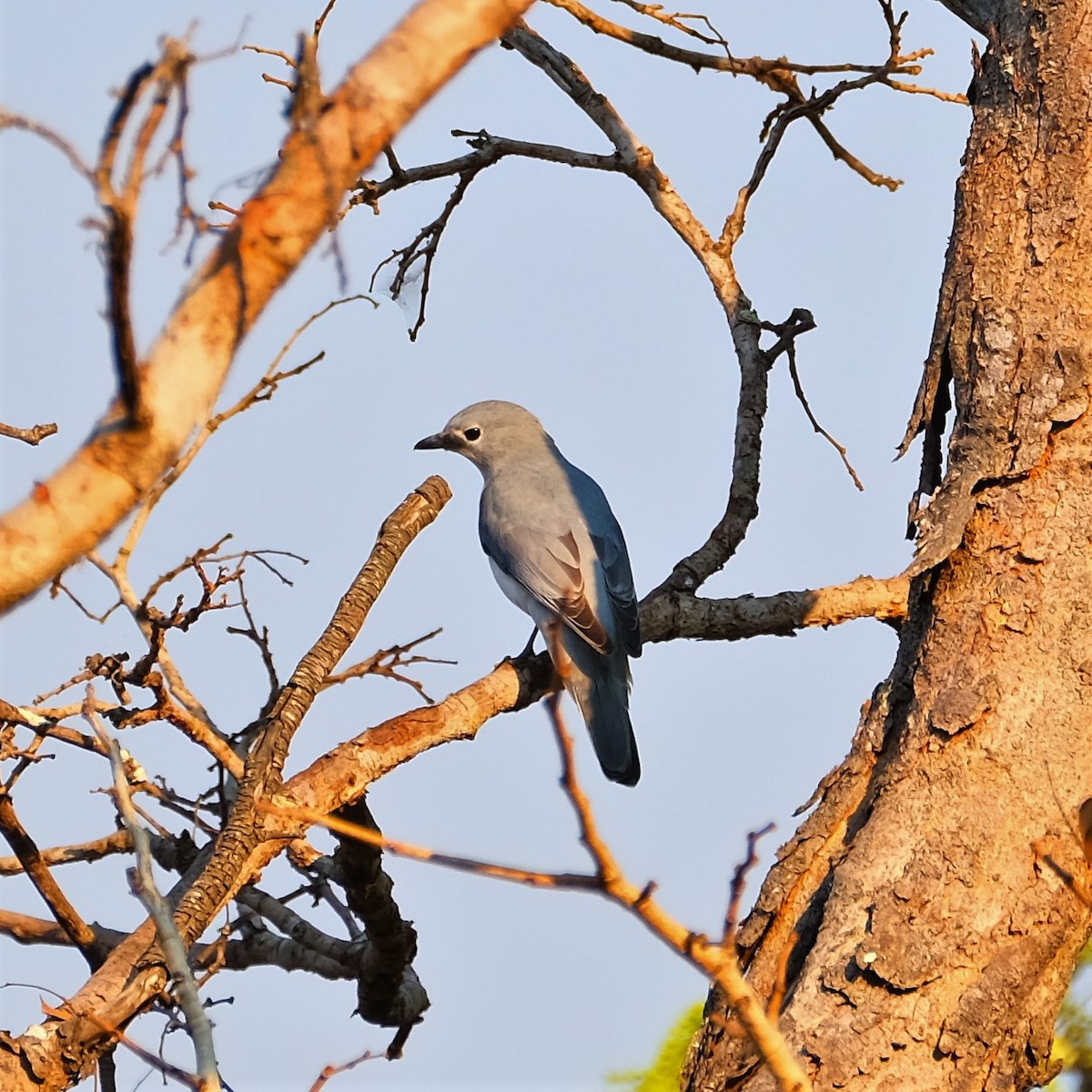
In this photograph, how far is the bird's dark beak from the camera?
7.51 m

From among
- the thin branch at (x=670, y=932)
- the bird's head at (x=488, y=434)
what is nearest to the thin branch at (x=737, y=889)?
the thin branch at (x=670, y=932)

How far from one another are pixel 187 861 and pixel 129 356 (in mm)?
3565

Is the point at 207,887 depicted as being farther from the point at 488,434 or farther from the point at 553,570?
the point at 488,434

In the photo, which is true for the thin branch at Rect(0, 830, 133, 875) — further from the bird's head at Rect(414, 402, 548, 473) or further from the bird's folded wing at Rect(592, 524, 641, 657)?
the bird's head at Rect(414, 402, 548, 473)

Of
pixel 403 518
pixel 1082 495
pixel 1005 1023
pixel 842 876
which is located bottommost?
pixel 1005 1023

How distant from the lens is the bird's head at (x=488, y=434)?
7410 millimetres

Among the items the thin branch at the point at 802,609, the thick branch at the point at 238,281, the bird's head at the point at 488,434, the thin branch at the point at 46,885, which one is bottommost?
the thick branch at the point at 238,281

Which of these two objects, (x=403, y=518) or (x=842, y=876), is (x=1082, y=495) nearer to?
(x=842, y=876)

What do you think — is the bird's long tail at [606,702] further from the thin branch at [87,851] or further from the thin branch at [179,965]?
the thin branch at [179,965]

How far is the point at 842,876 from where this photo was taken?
3.32m

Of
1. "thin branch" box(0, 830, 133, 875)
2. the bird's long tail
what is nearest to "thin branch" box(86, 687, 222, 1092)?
"thin branch" box(0, 830, 133, 875)

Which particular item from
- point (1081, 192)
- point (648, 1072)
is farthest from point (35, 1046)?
point (1081, 192)

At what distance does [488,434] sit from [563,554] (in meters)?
1.21

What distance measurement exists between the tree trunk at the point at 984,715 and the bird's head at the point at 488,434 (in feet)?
12.1
